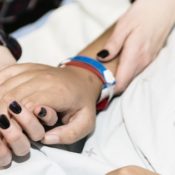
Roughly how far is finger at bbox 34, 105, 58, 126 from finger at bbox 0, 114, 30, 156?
0.05 metres

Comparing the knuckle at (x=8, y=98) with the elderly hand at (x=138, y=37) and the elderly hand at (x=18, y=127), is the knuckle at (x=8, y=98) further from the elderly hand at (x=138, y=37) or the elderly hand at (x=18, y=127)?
the elderly hand at (x=138, y=37)

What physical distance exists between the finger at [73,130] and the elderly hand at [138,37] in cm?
15

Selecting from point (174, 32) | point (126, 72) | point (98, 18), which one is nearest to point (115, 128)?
point (126, 72)

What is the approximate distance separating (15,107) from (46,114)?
0.06 meters

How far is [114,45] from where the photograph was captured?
105 cm

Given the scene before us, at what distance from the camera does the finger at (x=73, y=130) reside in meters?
0.84

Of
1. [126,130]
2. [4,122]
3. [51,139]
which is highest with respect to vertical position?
[4,122]

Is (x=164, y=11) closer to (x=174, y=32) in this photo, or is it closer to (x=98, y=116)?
(x=174, y=32)

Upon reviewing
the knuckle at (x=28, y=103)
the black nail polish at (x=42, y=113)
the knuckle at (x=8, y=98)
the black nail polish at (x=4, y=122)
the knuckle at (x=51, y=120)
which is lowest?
the knuckle at (x=51, y=120)

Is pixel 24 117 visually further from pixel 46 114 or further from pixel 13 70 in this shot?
pixel 13 70

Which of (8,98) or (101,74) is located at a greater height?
(8,98)

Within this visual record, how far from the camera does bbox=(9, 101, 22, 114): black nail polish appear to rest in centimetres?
78

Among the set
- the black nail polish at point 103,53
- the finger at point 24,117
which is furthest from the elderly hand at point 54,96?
the black nail polish at point 103,53

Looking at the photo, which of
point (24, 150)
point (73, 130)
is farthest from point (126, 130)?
point (24, 150)
